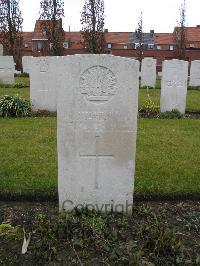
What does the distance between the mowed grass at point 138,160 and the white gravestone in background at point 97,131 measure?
72 cm

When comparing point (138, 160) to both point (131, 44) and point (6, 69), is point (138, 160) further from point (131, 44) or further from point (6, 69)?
point (131, 44)

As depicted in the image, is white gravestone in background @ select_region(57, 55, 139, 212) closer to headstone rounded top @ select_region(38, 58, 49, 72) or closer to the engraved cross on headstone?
the engraved cross on headstone

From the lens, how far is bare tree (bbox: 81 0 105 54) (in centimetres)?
3353

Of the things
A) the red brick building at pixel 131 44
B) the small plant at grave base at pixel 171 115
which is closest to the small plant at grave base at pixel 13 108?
the small plant at grave base at pixel 171 115

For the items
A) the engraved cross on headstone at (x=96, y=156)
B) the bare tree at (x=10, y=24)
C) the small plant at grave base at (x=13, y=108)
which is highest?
the bare tree at (x=10, y=24)

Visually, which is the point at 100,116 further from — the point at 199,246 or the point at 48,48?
the point at 48,48

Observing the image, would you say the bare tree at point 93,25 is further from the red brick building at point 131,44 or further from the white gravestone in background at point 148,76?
the red brick building at point 131,44

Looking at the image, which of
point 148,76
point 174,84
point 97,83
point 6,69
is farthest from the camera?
point 148,76

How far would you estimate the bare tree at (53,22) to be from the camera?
108ft

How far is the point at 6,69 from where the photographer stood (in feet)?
67.4

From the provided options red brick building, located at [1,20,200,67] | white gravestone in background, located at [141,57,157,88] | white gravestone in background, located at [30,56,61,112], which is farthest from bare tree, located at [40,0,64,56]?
white gravestone in background, located at [30,56,61,112]

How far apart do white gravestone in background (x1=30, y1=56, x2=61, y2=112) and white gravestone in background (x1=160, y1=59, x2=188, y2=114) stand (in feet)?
11.0

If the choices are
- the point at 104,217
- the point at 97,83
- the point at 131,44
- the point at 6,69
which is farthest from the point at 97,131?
the point at 131,44

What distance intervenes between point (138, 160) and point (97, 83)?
9.07ft
